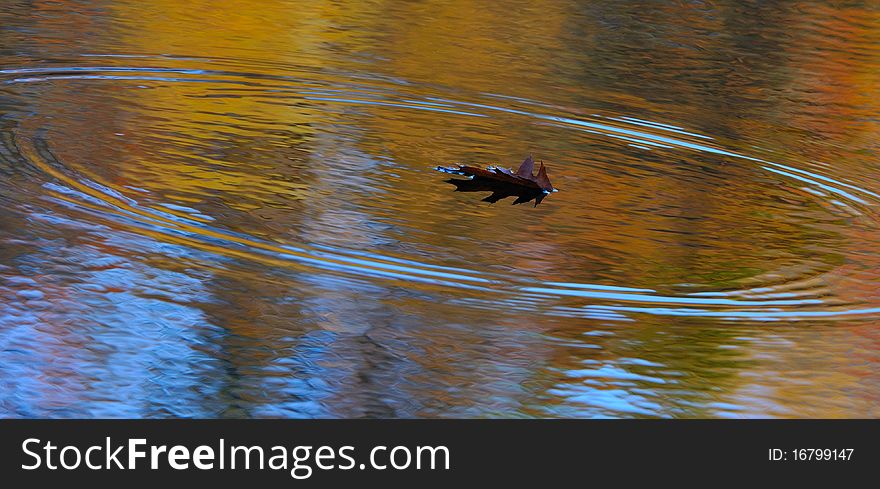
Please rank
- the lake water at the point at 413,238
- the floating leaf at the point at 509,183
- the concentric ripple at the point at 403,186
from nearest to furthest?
the lake water at the point at 413,238 → the concentric ripple at the point at 403,186 → the floating leaf at the point at 509,183

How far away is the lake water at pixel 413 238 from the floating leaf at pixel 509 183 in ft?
0.31

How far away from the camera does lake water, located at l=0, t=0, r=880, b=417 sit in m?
4.24

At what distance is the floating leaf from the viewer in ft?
20.7

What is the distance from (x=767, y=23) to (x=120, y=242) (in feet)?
29.8

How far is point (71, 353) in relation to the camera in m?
4.25

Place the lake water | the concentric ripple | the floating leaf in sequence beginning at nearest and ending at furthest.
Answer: the lake water → the concentric ripple → the floating leaf

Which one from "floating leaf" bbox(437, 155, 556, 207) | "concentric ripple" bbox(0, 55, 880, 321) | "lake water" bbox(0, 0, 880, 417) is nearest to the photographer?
"lake water" bbox(0, 0, 880, 417)

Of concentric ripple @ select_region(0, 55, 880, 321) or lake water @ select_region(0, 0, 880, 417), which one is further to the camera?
concentric ripple @ select_region(0, 55, 880, 321)

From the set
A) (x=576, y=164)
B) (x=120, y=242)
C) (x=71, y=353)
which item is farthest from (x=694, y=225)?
(x=71, y=353)

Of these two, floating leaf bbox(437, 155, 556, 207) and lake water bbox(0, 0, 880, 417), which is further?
floating leaf bbox(437, 155, 556, 207)

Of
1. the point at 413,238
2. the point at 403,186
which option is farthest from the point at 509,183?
the point at 413,238

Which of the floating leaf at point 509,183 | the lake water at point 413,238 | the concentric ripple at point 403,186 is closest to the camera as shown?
the lake water at point 413,238

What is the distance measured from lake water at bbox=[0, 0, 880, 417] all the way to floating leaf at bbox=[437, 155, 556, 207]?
95 millimetres

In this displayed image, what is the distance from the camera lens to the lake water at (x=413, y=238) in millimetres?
4242
